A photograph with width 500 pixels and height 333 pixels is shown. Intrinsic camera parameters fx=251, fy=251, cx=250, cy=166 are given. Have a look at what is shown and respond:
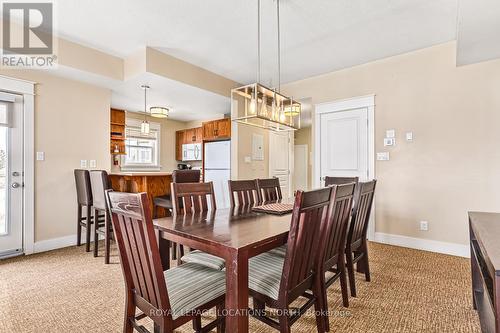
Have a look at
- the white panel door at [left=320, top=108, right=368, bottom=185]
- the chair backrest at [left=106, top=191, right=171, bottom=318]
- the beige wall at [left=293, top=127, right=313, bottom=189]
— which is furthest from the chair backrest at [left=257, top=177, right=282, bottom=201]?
the beige wall at [left=293, top=127, right=313, bottom=189]

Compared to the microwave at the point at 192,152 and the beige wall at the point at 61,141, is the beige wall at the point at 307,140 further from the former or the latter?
the beige wall at the point at 61,141

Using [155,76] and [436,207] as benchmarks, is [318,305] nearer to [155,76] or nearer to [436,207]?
[436,207]

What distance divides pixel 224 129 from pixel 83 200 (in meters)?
2.77

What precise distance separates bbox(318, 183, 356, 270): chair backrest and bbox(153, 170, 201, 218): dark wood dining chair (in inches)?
77.7

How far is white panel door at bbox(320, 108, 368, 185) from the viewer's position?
12.6ft

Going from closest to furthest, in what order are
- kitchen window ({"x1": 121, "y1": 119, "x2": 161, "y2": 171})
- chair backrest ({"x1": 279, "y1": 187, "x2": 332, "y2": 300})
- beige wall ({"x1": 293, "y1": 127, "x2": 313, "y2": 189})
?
chair backrest ({"x1": 279, "y1": 187, "x2": 332, "y2": 300})
kitchen window ({"x1": 121, "y1": 119, "x2": 161, "y2": 171})
beige wall ({"x1": 293, "y1": 127, "x2": 313, "y2": 189})

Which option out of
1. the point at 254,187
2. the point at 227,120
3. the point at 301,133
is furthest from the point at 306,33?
the point at 301,133

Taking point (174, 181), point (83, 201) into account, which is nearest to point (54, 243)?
point (83, 201)

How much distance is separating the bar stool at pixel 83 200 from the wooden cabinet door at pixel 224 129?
261cm

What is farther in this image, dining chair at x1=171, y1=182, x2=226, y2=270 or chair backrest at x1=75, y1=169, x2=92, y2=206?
chair backrest at x1=75, y1=169, x2=92, y2=206

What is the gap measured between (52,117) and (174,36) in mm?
1970

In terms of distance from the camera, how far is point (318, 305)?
155 centimetres

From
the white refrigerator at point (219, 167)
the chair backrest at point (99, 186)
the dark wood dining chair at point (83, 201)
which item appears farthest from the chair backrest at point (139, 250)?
the white refrigerator at point (219, 167)

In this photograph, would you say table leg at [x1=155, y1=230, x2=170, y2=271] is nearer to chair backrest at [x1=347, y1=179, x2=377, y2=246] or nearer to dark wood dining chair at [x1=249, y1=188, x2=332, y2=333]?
dark wood dining chair at [x1=249, y1=188, x2=332, y2=333]
